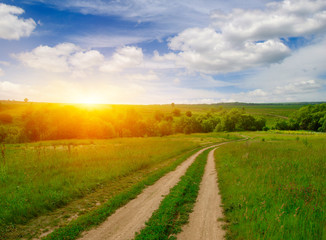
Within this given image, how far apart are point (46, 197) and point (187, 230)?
7.10 m

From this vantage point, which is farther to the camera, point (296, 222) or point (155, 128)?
point (155, 128)

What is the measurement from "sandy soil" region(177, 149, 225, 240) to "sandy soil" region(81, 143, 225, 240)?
1712 mm

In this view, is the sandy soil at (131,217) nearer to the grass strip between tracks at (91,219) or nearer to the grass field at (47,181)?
the grass strip between tracks at (91,219)

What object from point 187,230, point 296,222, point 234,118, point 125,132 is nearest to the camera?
point 296,222

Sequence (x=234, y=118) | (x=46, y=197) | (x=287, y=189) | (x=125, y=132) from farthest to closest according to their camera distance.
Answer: (x=234, y=118) < (x=125, y=132) < (x=46, y=197) < (x=287, y=189)

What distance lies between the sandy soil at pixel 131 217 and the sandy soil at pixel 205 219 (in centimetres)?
171

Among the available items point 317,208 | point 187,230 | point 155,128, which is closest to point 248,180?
point 317,208

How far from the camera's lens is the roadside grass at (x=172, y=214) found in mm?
5664

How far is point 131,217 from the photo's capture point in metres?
6.84

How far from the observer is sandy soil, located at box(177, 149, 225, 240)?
5574 millimetres

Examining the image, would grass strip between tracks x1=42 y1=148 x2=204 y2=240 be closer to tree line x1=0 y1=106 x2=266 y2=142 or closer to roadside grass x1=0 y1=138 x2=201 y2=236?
roadside grass x1=0 y1=138 x2=201 y2=236

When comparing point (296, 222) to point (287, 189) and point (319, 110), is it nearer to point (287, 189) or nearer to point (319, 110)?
point (287, 189)

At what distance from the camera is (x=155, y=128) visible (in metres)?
91.8

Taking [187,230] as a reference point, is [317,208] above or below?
above
